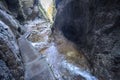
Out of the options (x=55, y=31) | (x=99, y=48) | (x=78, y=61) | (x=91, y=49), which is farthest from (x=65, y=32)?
(x=99, y=48)

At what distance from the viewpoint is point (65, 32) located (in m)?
12.5

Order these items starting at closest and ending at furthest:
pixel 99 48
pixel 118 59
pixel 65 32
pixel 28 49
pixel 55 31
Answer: pixel 118 59
pixel 99 48
pixel 28 49
pixel 65 32
pixel 55 31

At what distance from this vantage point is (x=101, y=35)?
668cm

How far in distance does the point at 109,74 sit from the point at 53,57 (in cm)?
520

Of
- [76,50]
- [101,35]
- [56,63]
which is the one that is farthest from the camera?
[76,50]

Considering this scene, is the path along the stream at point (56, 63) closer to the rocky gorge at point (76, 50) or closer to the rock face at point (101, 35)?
the rocky gorge at point (76, 50)

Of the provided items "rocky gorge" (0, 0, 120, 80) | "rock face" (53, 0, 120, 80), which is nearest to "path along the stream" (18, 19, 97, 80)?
"rocky gorge" (0, 0, 120, 80)

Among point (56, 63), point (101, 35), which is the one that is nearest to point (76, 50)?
point (56, 63)

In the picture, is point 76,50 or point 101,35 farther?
point 76,50

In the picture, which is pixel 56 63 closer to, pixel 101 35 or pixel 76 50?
pixel 76 50

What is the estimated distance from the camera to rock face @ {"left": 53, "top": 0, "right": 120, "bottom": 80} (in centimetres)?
587

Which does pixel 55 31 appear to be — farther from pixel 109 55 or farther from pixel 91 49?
pixel 109 55

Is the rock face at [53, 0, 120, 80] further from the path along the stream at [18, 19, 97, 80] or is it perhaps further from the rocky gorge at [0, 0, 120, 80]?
the path along the stream at [18, 19, 97, 80]

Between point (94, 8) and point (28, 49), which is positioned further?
point (28, 49)
